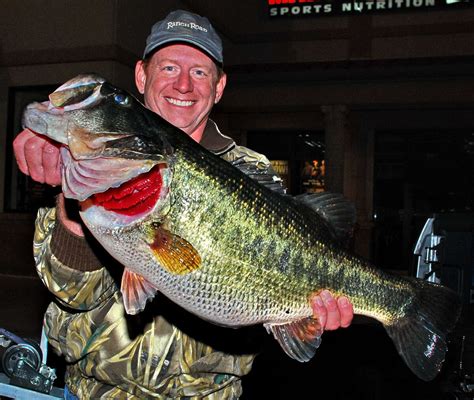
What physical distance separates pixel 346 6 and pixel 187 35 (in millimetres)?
10581

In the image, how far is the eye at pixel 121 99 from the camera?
6.83 feet

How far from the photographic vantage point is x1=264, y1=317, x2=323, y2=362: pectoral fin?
2.69m

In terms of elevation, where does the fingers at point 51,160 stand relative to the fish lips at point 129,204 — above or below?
above

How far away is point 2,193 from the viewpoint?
40.3ft

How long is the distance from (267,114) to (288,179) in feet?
5.77

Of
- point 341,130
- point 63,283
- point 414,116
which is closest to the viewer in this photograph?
point 63,283

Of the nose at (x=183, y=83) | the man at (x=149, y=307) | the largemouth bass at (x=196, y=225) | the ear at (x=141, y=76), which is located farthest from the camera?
the ear at (x=141, y=76)

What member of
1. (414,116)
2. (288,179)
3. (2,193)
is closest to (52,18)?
(2,193)

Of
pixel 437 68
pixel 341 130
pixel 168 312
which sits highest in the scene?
pixel 437 68

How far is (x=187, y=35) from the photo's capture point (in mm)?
3059

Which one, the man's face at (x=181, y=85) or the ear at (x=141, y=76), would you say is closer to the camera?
the man's face at (x=181, y=85)

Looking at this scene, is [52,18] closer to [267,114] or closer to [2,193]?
[2,193]

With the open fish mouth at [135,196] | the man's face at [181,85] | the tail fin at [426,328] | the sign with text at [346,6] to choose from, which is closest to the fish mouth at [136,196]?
the open fish mouth at [135,196]

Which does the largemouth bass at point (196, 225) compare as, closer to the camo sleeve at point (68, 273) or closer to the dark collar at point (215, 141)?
the camo sleeve at point (68, 273)
